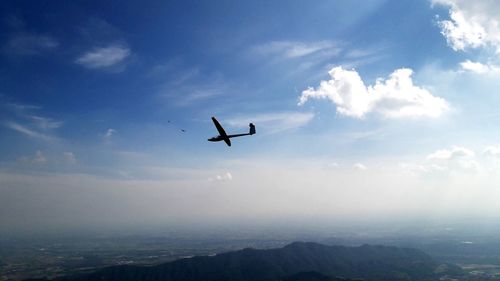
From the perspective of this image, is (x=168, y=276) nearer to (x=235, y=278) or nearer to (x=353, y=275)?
(x=235, y=278)

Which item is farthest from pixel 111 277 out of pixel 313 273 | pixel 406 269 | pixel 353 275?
pixel 406 269

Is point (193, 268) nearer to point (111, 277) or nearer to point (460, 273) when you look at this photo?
point (111, 277)

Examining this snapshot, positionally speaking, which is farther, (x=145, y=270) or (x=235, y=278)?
(x=145, y=270)

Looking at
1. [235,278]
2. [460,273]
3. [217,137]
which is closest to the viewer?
[217,137]

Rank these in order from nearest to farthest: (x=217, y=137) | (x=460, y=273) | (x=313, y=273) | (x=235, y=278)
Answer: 1. (x=217, y=137)
2. (x=313, y=273)
3. (x=235, y=278)
4. (x=460, y=273)

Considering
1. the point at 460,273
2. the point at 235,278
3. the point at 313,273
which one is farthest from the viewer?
the point at 460,273

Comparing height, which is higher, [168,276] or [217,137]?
[217,137]

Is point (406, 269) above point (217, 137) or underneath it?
underneath

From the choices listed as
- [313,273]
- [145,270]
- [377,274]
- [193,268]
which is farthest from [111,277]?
[377,274]

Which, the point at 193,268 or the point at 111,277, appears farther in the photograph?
the point at 193,268
